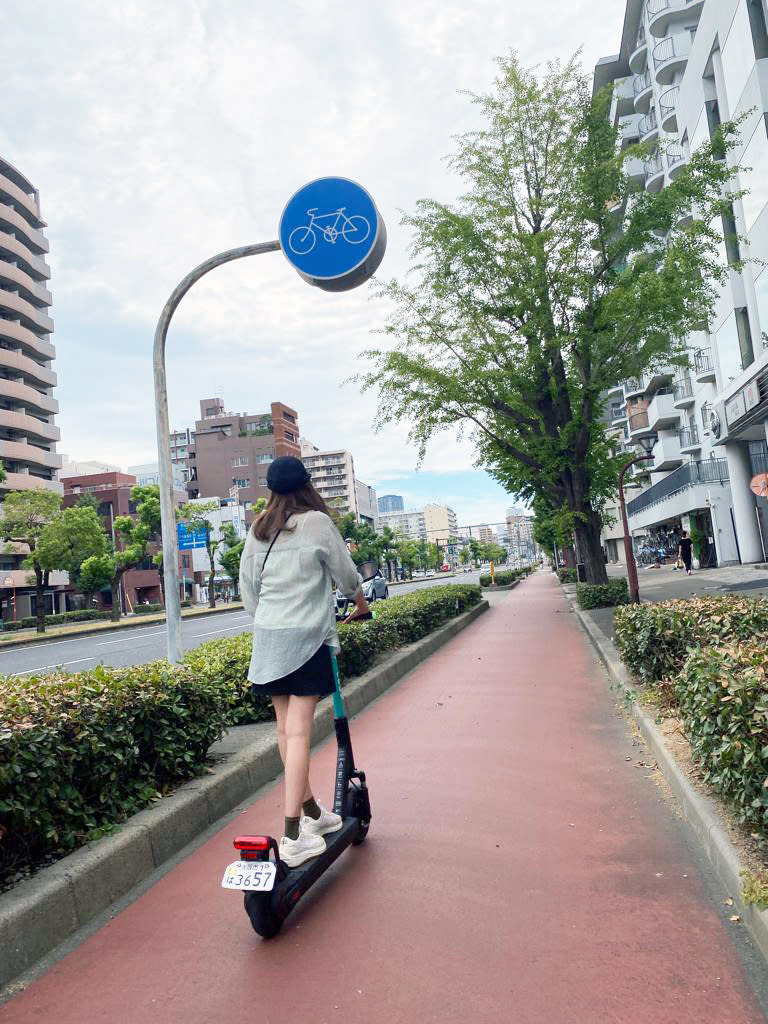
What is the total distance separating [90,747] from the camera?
11.2 ft

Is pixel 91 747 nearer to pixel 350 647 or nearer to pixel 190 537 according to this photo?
pixel 350 647

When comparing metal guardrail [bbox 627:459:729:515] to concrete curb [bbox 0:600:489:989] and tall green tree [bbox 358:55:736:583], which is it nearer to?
tall green tree [bbox 358:55:736:583]

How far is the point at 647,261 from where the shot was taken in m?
14.6

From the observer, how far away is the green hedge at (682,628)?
5094 mm

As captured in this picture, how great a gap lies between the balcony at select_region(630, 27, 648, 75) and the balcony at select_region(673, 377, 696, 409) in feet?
57.0

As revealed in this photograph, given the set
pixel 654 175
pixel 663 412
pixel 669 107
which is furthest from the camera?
pixel 663 412

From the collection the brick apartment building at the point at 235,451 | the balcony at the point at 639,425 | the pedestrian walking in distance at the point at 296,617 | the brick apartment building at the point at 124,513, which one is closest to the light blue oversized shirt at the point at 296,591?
the pedestrian walking in distance at the point at 296,617

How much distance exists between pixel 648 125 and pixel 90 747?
45.6 meters

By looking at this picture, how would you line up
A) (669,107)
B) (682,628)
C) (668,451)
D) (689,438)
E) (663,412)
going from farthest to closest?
(668,451) → (663,412) → (689,438) → (669,107) → (682,628)

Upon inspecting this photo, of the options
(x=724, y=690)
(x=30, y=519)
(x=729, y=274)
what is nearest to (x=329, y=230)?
(x=724, y=690)

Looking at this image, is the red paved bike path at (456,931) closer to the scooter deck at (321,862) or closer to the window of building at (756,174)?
the scooter deck at (321,862)

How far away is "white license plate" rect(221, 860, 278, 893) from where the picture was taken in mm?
2643

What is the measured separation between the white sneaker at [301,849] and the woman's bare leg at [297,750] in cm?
10

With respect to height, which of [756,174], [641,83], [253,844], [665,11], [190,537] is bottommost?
[253,844]
